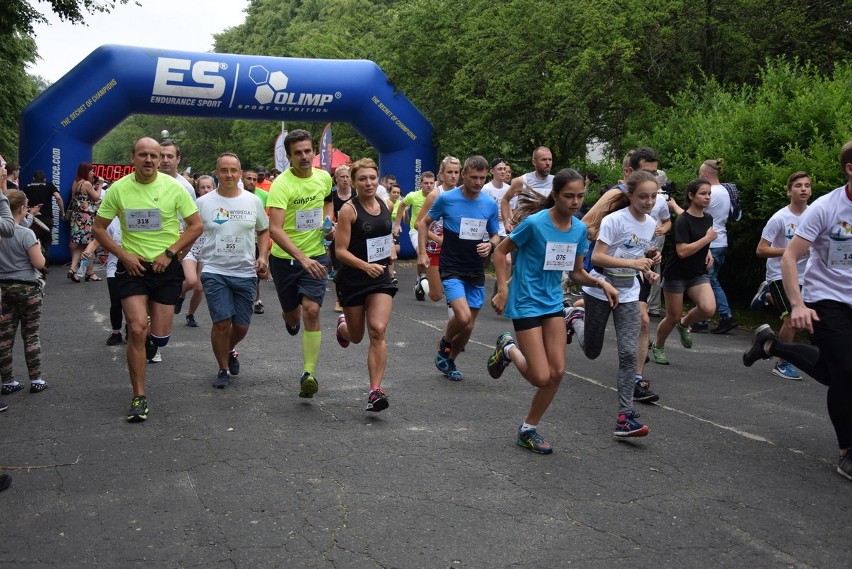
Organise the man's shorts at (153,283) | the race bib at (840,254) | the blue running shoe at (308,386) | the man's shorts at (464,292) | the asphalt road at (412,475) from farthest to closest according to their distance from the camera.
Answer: the man's shorts at (464,292), the blue running shoe at (308,386), the man's shorts at (153,283), the race bib at (840,254), the asphalt road at (412,475)

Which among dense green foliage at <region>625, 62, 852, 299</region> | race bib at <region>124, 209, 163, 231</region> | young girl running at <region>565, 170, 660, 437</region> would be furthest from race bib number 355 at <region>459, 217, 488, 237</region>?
dense green foliage at <region>625, 62, 852, 299</region>

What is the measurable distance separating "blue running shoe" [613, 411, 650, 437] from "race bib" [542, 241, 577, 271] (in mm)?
1009

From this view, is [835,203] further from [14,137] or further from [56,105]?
[14,137]

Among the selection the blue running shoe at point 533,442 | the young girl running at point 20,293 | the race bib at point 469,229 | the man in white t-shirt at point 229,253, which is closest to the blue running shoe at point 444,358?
the race bib at point 469,229

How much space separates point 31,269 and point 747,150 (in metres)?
8.58

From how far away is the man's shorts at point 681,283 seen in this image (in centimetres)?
834

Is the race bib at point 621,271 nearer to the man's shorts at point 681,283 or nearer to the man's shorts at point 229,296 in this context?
the man's shorts at point 681,283

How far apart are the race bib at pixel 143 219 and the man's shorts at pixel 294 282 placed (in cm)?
113

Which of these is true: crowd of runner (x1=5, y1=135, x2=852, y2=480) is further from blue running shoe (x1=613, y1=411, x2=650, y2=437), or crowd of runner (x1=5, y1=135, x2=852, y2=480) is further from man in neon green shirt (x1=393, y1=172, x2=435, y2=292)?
man in neon green shirt (x1=393, y1=172, x2=435, y2=292)

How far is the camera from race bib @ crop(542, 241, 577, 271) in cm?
577

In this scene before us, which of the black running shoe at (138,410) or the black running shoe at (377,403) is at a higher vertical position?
the black running shoe at (377,403)

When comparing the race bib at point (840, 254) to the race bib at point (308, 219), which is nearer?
the race bib at point (840, 254)

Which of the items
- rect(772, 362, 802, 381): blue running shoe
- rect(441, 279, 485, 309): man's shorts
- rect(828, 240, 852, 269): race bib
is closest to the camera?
rect(828, 240, 852, 269): race bib

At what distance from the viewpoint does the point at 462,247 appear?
806 cm
